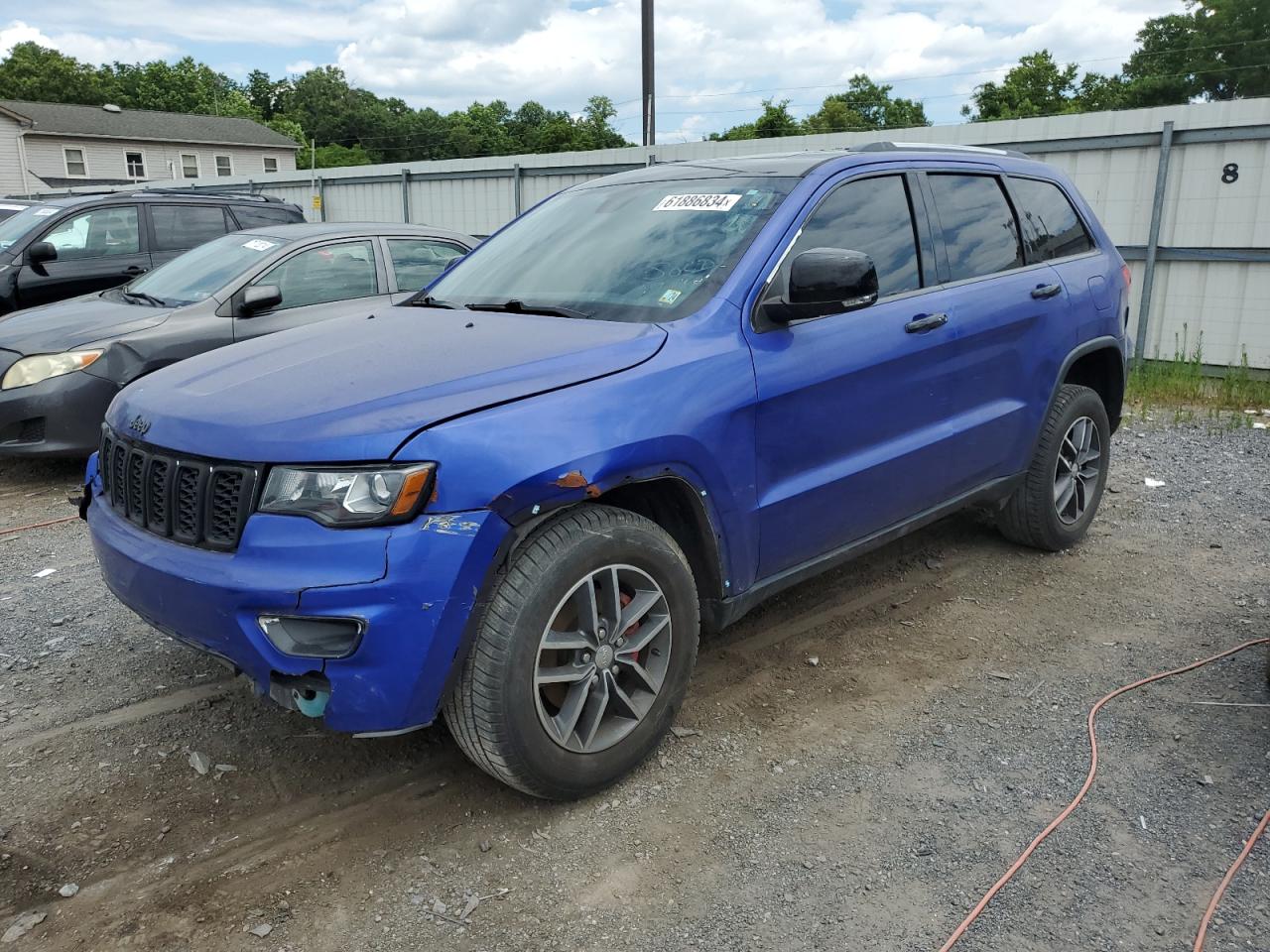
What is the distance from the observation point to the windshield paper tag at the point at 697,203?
366 cm

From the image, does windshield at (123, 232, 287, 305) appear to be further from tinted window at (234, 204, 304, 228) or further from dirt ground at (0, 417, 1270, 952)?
dirt ground at (0, 417, 1270, 952)

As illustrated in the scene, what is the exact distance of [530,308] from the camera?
3561 mm

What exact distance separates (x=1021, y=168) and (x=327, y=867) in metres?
4.15

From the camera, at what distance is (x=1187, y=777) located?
3.15 meters

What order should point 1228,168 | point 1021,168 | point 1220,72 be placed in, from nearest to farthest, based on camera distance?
point 1021,168 → point 1228,168 → point 1220,72

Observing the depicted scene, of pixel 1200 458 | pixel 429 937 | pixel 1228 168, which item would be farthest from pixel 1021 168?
pixel 1228 168

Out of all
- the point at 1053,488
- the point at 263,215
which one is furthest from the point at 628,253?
the point at 263,215

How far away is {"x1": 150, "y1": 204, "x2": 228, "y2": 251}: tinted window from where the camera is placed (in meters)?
9.02

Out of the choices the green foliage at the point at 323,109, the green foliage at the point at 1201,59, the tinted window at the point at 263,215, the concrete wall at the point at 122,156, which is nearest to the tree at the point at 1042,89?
the green foliage at the point at 1201,59

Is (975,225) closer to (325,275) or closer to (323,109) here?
(325,275)

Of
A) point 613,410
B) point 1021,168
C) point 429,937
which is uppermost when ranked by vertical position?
point 1021,168

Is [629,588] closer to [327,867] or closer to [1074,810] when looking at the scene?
[327,867]

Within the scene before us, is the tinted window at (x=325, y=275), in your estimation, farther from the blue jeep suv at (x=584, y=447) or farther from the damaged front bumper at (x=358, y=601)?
the damaged front bumper at (x=358, y=601)

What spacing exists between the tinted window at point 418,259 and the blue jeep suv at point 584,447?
9.62 feet
